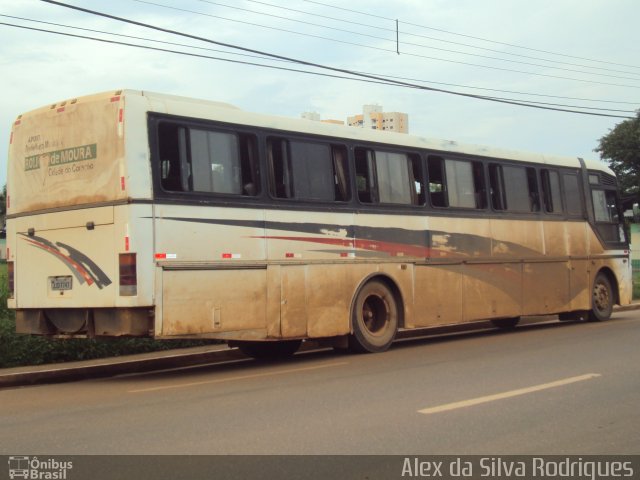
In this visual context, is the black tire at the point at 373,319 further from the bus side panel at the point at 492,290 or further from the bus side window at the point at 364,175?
the bus side panel at the point at 492,290

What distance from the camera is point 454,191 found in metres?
14.9

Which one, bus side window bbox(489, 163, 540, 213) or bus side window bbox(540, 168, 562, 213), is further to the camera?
bus side window bbox(540, 168, 562, 213)

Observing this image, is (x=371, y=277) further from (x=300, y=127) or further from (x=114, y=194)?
(x=114, y=194)

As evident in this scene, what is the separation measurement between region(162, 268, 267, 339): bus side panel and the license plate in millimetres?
1418

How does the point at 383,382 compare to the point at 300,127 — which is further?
the point at 300,127

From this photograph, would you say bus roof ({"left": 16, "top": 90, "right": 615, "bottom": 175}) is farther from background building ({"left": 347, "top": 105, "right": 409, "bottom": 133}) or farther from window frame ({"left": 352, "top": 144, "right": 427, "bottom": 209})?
background building ({"left": 347, "top": 105, "right": 409, "bottom": 133})

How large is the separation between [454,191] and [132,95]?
21.6 feet

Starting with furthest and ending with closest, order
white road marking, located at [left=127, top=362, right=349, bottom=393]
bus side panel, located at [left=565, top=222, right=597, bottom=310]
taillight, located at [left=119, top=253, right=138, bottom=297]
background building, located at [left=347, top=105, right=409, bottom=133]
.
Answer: background building, located at [left=347, top=105, right=409, bottom=133]
bus side panel, located at [left=565, top=222, right=597, bottom=310]
taillight, located at [left=119, top=253, right=138, bottom=297]
white road marking, located at [left=127, top=362, right=349, bottom=393]

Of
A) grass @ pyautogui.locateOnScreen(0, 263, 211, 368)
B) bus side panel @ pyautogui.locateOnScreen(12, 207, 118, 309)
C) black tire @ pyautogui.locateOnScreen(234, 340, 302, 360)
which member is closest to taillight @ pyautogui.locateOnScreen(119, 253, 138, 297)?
bus side panel @ pyautogui.locateOnScreen(12, 207, 118, 309)

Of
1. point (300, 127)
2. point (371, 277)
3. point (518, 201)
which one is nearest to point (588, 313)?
point (518, 201)

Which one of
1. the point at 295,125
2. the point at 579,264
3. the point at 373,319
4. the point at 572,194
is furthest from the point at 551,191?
the point at 295,125

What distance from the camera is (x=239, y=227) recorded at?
11.1m

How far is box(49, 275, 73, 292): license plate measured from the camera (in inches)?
426
